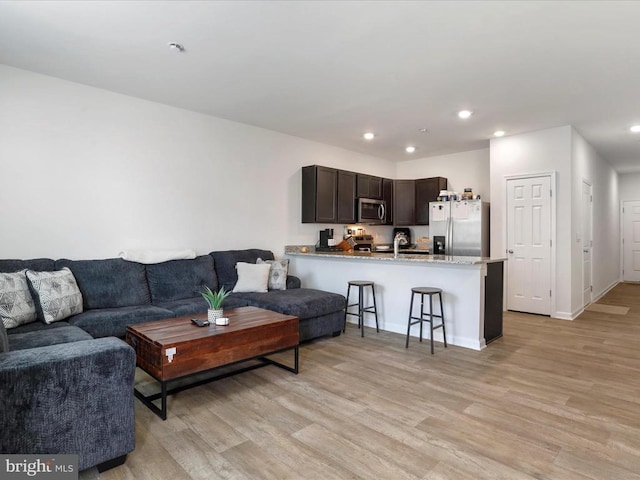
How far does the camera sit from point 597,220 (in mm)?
6953

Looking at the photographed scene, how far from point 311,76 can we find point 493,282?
292 cm

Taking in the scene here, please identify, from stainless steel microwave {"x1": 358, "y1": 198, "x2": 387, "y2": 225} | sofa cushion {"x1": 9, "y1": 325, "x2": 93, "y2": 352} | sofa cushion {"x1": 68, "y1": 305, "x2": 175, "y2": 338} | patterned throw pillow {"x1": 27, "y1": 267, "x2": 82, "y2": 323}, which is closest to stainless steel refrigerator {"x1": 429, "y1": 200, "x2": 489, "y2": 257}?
stainless steel microwave {"x1": 358, "y1": 198, "x2": 387, "y2": 225}

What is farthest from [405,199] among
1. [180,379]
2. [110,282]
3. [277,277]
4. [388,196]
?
[180,379]

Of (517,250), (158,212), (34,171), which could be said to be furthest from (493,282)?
(34,171)

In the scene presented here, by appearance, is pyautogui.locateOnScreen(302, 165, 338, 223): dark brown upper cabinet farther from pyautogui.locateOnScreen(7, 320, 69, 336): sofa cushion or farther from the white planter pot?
pyautogui.locateOnScreen(7, 320, 69, 336): sofa cushion

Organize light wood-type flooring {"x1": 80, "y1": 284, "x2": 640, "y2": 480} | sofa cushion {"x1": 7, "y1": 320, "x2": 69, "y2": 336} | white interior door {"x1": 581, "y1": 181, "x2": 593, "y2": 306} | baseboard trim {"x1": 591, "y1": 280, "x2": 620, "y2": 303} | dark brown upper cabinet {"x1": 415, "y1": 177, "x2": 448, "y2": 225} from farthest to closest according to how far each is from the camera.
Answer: dark brown upper cabinet {"x1": 415, "y1": 177, "x2": 448, "y2": 225} < baseboard trim {"x1": 591, "y1": 280, "x2": 620, "y2": 303} < white interior door {"x1": 581, "y1": 181, "x2": 593, "y2": 306} < sofa cushion {"x1": 7, "y1": 320, "x2": 69, "y2": 336} < light wood-type flooring {"x1": 80, "y1": 284, "x2": 640, "y2": 480}

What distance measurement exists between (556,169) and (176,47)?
201 inches

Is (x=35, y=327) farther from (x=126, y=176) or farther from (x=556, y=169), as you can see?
(x=556, y=169)

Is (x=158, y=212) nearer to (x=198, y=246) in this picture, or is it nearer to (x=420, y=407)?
(x=198, y=246)

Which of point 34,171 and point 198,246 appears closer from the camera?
point 34,171

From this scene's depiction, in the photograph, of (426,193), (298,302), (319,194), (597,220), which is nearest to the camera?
(298,302)

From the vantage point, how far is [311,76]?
357 centimetres

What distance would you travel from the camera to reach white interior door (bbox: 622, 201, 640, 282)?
30.5 ft

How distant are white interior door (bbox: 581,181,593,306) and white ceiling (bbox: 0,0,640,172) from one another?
1494 millimetres
